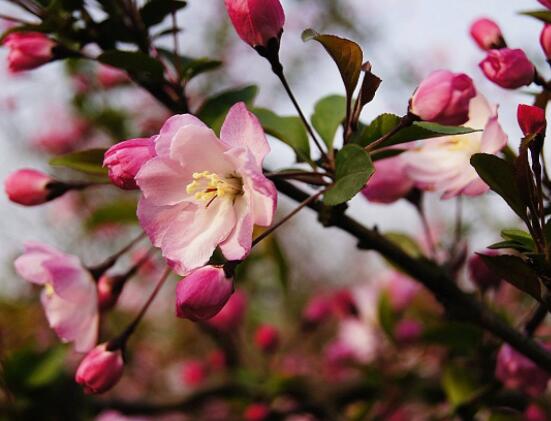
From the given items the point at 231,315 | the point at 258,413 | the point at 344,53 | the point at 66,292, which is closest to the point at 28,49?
the point at 66,292

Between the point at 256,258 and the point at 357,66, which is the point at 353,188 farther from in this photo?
the point at 256,258

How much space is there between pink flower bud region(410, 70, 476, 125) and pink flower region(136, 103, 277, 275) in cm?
17

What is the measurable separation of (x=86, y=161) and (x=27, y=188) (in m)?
0.08

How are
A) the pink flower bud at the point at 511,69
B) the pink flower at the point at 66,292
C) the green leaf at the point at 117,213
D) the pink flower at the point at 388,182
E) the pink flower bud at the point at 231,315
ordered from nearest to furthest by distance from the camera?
the pink flower bud at the point at 511,69 < the pink flower at the point at 66,292 < the pink flower at the point at 388,182 < the green leaf at the point at 117,213 < the pink flower bud at the point at 231,315

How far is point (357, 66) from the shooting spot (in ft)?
2.32

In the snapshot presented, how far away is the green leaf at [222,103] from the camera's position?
0.89 meters

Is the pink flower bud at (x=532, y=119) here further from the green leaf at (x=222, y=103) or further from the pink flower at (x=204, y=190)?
the green leaf at (x=222, y=103)

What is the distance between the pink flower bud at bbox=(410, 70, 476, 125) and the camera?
695 mm

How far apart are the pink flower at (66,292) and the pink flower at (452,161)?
441 millimetres

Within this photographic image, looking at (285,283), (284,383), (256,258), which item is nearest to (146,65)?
(285,283)

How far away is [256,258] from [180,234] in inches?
38.5

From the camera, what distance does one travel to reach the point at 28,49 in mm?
Result: 858

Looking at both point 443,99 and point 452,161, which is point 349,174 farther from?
point 452,161

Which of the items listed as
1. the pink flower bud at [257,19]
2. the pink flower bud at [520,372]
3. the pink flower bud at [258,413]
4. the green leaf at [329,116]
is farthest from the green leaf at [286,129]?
the pink flower bud at [258,413]
